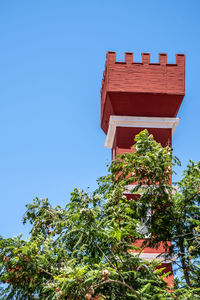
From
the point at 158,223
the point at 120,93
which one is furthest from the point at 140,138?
the point at 120,93

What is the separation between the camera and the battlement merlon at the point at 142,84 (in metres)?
21.6

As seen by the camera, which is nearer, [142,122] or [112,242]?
[112,242]

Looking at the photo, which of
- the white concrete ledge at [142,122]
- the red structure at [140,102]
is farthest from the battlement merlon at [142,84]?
the white concrete ledge at [142,122]

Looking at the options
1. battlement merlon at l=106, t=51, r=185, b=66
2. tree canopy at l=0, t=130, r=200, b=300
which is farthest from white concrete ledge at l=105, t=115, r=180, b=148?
tree canopy at l=0, t=130, r=200, b=300

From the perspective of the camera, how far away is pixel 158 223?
11.3 meters

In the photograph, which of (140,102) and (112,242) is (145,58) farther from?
(112,242)

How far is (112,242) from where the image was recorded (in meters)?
9.77

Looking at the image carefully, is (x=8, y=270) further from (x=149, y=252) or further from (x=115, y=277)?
(x=149, y=252)

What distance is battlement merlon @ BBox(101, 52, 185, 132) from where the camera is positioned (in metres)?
21.6

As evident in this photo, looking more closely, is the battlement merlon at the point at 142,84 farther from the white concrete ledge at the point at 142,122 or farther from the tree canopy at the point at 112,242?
the tree canopy at the point at 112,242

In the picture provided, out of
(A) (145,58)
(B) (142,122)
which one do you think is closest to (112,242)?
(B) (142,122)

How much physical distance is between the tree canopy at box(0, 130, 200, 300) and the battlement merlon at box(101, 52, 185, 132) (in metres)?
9.48

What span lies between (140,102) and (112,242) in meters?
12.5

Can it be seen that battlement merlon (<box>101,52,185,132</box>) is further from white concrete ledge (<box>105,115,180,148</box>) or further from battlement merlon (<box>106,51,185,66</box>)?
white concrete ledge (<box>105,115,180,148</box>)
